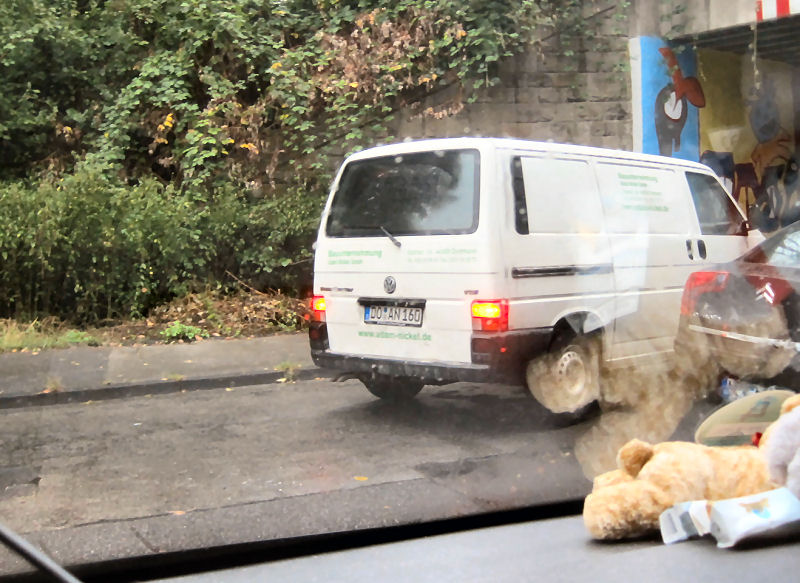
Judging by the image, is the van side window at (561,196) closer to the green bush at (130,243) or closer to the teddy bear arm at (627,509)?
the teddy bear arm at (627,509)

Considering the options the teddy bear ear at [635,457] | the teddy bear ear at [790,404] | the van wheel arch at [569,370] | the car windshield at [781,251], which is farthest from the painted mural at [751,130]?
the teddy bear ear at [790,404]

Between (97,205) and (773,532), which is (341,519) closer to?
(773,532)

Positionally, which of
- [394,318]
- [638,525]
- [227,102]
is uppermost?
[227,102]

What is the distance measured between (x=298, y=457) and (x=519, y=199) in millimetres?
2067

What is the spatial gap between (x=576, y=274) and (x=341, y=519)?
8.21 ft

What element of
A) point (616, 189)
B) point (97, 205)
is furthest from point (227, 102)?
point (616, 189)

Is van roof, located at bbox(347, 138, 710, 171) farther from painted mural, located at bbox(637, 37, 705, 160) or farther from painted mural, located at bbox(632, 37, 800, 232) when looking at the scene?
painted mural, located at bbox(632, 37, 800, 232)

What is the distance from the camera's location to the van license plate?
5.33m

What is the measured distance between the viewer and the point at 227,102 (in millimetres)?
10266

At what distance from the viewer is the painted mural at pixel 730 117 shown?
10023 mm

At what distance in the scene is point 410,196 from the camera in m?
5.45

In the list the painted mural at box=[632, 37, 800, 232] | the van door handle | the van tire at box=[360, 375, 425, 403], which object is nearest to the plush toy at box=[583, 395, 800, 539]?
the van tire at box=[360, 375, 425, 403]

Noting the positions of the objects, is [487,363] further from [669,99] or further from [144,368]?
[669,99]

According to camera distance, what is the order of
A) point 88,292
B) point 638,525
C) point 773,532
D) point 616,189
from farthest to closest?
point 88,292, point 616,189, point 638,525, point 773,532
